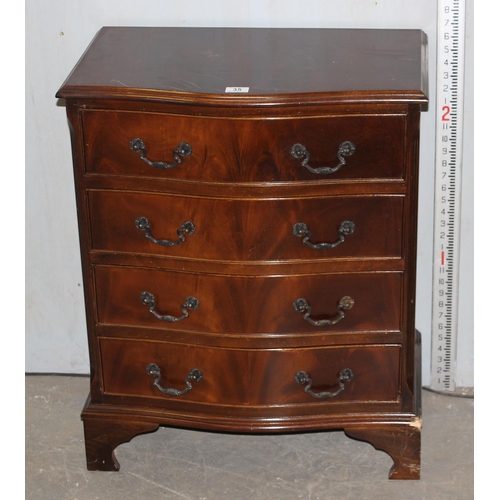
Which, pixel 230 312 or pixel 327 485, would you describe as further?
pixel 327 485

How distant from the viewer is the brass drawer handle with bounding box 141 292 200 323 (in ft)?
8.56

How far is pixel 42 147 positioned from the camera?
3.07 metres

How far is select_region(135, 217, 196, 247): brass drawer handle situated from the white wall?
63 centimetres

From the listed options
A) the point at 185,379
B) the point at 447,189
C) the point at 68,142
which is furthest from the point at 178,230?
the point at 447,189

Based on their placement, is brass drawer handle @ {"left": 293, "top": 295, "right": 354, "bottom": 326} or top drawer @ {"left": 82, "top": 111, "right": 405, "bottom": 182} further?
brass drawer handle @ {"left": 293, "top": 295, "right": 354, "bottom": 326}

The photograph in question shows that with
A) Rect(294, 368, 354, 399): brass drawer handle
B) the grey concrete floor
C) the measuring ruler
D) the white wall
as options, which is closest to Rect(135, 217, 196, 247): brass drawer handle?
Rect(294, 368, 354, 399): brass drawer handle

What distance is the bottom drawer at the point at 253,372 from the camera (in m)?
2.65

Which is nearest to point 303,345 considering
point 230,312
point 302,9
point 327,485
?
point 230,312

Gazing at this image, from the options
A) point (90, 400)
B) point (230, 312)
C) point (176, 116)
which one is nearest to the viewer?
point (176, 116)

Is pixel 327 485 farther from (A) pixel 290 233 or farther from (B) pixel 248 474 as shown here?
(A) pixel 290 233

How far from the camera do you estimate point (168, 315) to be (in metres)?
2.64

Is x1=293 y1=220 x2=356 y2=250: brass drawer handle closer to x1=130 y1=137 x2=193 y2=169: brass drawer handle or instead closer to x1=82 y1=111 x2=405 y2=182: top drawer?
x1=82 y1=111 x2=405 y2=182: top drawer

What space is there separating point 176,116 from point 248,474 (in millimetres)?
1109

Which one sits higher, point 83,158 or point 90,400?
point 83,158
